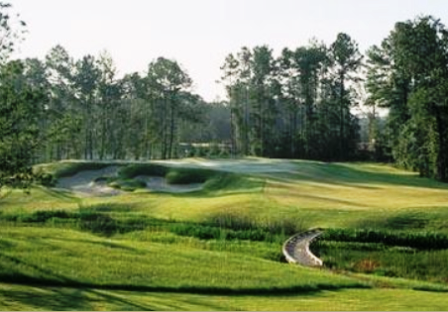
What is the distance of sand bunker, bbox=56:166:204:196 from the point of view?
6756 centimetres

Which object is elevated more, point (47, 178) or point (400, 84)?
point (400, 84)

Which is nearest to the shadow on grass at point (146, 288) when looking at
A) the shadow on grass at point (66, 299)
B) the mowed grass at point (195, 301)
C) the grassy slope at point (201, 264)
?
the grassy slope at point (201, 264)

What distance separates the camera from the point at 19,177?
27688mm

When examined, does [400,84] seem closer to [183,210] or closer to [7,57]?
[183,210]

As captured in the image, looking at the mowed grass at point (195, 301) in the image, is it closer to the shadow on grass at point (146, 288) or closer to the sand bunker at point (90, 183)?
the shadow on grass at point (146, 288)

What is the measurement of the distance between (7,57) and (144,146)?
107060 mm

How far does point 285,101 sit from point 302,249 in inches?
3931

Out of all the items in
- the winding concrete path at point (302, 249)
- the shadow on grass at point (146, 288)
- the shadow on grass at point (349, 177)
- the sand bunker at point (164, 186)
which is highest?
the shadow on grass at point (349, 177)

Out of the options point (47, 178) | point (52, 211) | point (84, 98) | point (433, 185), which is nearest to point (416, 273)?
point (47, 178)

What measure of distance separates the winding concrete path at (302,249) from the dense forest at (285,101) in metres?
49.9

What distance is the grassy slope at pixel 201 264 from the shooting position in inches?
902

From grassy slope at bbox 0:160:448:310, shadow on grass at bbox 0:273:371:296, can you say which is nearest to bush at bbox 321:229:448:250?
grassy slope at bbox 0:160:448:310

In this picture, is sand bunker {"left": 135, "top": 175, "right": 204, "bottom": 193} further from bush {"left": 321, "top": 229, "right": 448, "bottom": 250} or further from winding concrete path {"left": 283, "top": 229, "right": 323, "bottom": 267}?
bush {"left": 321, "top": 229, "right": 448, "bottom": 250}

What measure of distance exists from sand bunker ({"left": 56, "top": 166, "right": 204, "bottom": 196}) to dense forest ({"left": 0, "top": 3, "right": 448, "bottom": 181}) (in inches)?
1369
